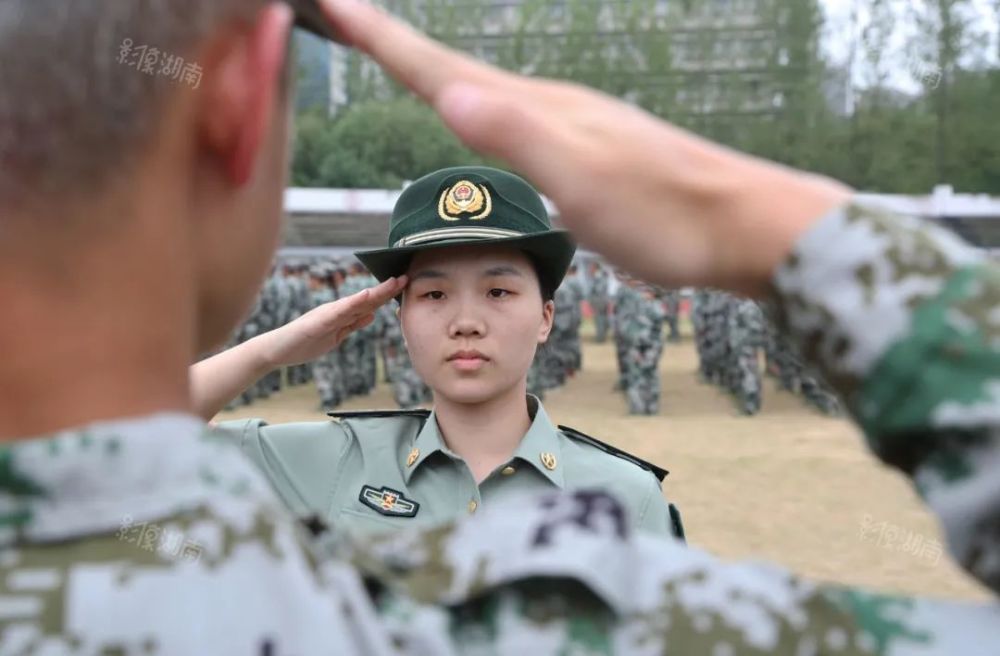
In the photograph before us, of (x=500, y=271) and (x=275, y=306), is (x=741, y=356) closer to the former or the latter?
(x=275, y=306)

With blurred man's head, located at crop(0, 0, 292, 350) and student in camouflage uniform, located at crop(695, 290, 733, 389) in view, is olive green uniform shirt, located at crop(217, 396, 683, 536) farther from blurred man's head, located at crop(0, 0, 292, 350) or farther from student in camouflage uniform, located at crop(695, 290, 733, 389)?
student in camouflage uniform, located at crop(695, 290, 733, 389)

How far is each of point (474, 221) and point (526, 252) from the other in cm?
14

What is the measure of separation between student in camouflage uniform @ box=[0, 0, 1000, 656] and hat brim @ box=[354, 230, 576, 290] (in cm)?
115

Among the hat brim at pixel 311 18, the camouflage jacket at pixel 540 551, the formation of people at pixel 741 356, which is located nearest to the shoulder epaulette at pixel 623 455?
the camouflage jacket at pixel 540 551

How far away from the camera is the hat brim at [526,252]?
196cm

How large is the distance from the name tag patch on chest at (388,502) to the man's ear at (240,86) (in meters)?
1.35

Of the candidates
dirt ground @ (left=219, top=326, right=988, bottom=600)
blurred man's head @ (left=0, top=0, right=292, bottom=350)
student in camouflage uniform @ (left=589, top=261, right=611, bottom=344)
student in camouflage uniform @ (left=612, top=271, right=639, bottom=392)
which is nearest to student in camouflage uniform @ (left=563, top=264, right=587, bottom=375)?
dirt ground @ (left=219, top=326, right=988, bottom=600)

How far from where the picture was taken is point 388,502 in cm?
198

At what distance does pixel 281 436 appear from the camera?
6.49 ft

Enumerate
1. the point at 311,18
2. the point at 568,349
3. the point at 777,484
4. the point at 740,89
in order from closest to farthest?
the point at 311,18 → the point at 777,484 → the point at 568,349 → the point at 740,89

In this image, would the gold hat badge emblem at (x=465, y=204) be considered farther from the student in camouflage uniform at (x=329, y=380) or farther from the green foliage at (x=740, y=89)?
the green foliage at (x=740, y=89)

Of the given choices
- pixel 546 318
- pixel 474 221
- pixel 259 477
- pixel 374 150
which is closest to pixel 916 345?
pixel 259 477

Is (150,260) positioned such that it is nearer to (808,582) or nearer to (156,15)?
(156,15)

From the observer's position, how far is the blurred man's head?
0.63 metres
